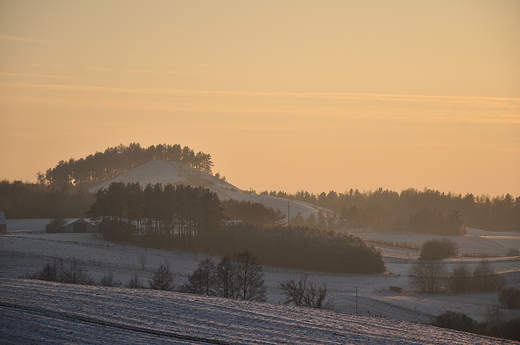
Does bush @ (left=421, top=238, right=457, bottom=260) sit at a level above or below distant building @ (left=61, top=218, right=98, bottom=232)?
below

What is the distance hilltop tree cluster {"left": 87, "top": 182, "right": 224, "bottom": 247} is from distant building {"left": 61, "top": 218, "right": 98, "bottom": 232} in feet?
21.7

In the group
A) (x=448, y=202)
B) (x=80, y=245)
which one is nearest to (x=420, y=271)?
Result: (x=80, y=245)

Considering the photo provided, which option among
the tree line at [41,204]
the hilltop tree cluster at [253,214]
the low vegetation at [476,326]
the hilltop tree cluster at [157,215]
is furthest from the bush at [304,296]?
the tree line at [41,204]

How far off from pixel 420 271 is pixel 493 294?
8.27 meters

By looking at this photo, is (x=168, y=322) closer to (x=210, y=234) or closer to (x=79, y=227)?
(x=210, y=234)

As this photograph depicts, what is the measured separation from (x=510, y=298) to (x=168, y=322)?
3837cm

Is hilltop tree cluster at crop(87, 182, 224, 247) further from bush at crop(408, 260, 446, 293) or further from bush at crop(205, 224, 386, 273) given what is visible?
bush at crop(408, 260, 446, 293)

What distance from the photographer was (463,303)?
4822 cm

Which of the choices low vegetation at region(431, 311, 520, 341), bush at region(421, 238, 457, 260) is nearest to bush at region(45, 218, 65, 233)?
bush at region(421, 238, 457, 260)

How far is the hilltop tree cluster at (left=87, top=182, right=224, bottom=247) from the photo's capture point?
79.9 meters

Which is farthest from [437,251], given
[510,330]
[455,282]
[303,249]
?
[510,330]

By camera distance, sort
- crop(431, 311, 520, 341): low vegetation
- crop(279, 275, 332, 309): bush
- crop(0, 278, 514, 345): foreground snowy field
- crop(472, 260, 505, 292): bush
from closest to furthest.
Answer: crop(0, 278, 514, 345): foreground snowy field
crop(431, 311, 520, 341): low vegetation
crop(279, 275, 332, 309): bush
crop(472, 260, 505, 292): bush

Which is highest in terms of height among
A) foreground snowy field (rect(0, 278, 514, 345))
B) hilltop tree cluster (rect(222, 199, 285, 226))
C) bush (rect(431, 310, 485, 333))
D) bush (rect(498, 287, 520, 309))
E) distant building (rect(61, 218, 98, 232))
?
hilltop tree cluster (rect(222, 199, 285, 226))

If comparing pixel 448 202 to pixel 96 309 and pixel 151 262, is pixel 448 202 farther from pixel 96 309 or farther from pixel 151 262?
pixel 96 309
